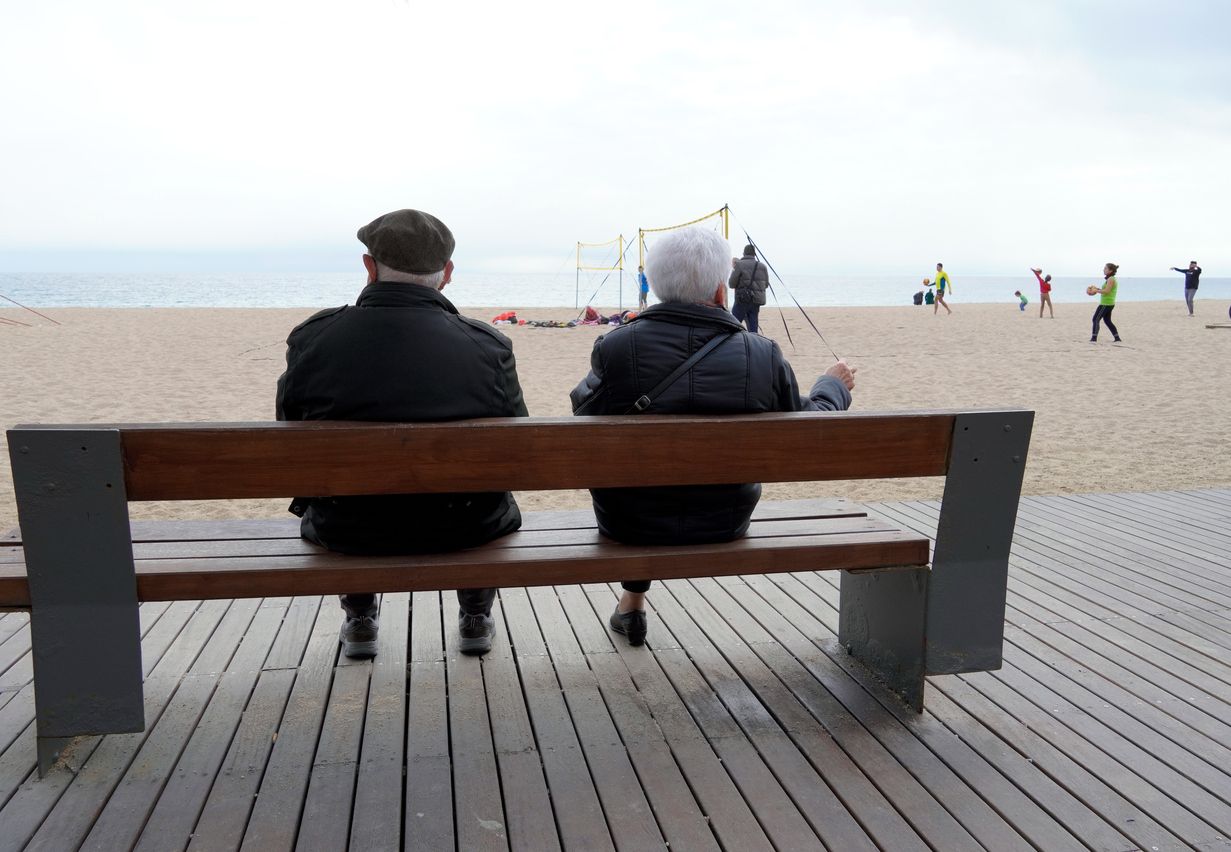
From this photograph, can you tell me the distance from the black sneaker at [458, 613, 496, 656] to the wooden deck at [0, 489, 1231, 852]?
0.15 feet

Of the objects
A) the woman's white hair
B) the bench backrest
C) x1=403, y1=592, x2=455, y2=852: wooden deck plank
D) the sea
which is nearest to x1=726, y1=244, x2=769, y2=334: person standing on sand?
→ the sea

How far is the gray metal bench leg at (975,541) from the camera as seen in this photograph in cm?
264

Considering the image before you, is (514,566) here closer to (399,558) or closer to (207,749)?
(399,558)

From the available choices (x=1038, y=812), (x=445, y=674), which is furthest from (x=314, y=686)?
(x=1038, y=812)

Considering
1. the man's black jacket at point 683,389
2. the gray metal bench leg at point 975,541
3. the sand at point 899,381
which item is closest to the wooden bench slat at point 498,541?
the man's black jacket at point 683,389

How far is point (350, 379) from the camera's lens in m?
2.48

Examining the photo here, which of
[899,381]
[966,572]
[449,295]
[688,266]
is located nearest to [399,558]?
[688,266]

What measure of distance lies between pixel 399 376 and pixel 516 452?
0.37 metres

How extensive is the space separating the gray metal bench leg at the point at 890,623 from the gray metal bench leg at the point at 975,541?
0.16ft

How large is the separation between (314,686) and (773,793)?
1305mm

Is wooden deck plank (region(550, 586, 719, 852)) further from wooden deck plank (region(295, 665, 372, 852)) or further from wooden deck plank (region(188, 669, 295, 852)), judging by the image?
wooden deck plank (region(188, 669, 295, 852))

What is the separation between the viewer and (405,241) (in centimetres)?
265

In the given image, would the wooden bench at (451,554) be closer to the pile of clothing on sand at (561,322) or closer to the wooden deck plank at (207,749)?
the wooden deck plank at (207,749)

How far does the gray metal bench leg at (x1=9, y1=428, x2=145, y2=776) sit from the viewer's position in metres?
2.20
